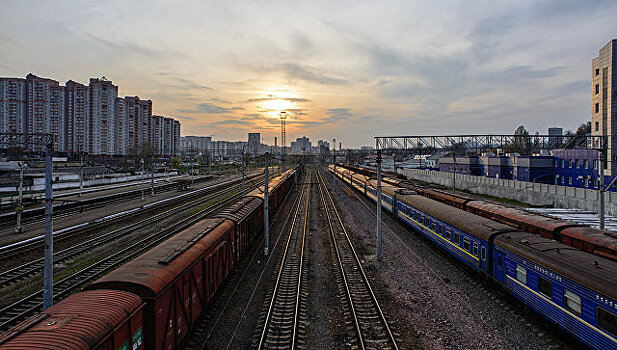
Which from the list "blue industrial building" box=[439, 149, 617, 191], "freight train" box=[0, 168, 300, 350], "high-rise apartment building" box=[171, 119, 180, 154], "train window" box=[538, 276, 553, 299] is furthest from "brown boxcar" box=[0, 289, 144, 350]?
"high-rise apartment building" box=[171, 119, 180, 154]

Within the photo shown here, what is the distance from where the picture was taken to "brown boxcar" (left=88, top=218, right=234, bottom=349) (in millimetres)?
8383

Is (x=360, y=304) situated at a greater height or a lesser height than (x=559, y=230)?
lesser

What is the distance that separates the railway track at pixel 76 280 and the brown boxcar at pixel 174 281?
690 centimetres

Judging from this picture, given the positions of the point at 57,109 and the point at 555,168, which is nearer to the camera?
the point at 555,168

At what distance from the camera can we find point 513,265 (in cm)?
1326

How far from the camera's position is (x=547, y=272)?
37.1 ft

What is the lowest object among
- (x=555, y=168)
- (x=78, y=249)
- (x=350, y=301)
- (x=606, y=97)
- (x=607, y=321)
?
(x=350, y=301)

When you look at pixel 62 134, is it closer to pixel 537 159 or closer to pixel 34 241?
pixel 34 241

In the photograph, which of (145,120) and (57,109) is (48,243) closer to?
(57,109)

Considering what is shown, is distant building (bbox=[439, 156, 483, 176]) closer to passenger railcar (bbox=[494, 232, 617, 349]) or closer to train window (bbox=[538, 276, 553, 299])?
passenger railcar (bbox=[494, 232, 617, 349])

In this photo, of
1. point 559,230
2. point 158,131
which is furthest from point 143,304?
point 158,131

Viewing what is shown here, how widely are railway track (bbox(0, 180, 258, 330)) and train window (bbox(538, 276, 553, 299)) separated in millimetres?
20235

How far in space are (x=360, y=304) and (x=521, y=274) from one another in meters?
6.77

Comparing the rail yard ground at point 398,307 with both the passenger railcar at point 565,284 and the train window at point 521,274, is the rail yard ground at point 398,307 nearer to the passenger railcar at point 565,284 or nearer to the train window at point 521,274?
the passenger railcar at point 565,284
